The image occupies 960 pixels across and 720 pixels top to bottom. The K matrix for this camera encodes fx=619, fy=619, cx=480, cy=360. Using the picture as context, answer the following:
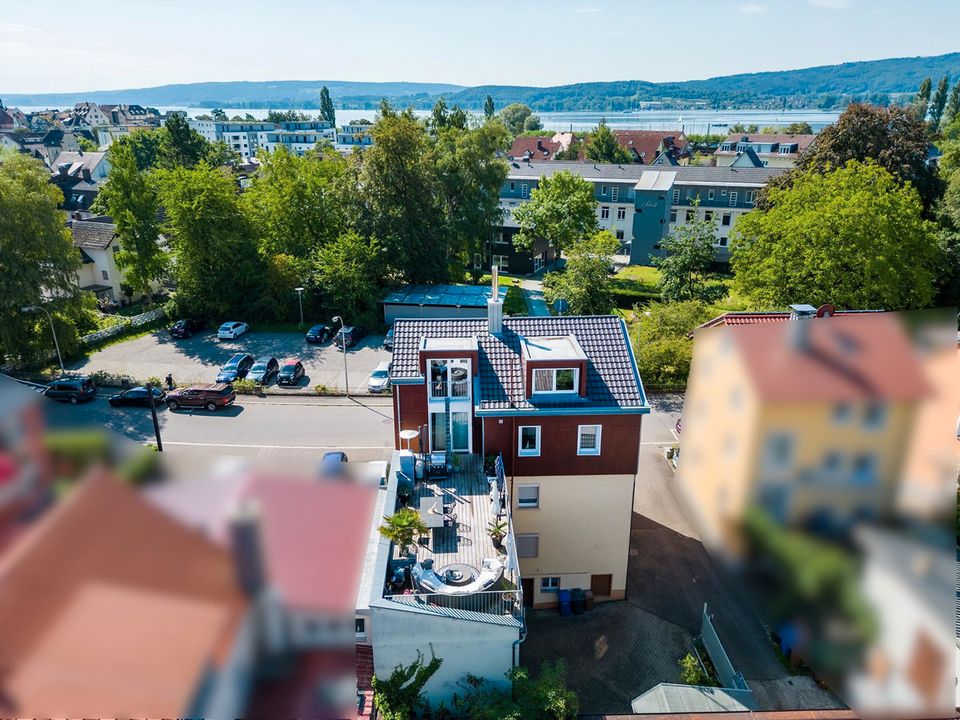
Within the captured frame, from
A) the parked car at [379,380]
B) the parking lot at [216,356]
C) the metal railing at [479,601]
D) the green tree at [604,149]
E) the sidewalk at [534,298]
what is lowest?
the parking lot at [216,356]

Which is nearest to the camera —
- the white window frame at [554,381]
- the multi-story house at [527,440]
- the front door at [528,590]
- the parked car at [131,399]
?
the multi-story house at [527,440]

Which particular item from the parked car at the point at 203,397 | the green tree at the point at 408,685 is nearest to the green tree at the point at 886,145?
the parked car at the point at 203,397

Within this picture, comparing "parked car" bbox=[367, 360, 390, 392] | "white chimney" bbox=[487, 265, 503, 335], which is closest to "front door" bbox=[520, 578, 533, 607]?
"white chimney" bbox=[487, 265, 503, 335]

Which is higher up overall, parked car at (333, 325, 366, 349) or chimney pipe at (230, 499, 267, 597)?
chimney pipe at (230, 499, 267, 597)

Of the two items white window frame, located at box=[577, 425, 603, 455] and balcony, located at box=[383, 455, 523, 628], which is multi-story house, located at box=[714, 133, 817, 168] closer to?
white window frame, located at box=[577, 425, 603, 455]

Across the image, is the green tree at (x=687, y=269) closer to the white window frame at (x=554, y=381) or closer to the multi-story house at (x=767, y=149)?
the white window frame at (x=554, y=381)

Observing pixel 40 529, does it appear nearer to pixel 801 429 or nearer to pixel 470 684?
pixel 801 429

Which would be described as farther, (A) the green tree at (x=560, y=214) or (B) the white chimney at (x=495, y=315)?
(A) the green tree at (x=560, y=214)
